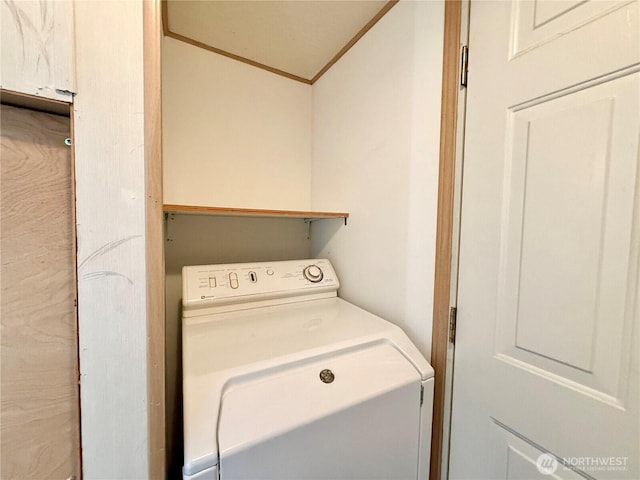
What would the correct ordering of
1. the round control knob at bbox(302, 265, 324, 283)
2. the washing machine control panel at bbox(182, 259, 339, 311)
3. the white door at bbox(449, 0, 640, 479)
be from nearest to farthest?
the white door at bbox(449, 0, 640, 479) → the washing machine control panel at bbox(182, 259, 339, 311) → the round control knob at bbox(302, 265, 324, 283)

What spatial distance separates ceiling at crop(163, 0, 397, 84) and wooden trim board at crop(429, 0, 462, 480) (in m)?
0.41

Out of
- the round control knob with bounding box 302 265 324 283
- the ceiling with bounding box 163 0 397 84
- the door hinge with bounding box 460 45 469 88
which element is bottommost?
the round control knob with bounding box 302 265 324 283

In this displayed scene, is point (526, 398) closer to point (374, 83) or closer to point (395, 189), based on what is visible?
point (395, 189)

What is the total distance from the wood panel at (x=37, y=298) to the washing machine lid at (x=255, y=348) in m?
0.22

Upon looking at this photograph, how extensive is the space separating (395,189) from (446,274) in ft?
1.30

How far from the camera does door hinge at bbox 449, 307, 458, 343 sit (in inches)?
31.9

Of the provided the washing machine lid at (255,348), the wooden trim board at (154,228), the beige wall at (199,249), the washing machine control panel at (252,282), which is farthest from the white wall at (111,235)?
the beige wall at (199,249)

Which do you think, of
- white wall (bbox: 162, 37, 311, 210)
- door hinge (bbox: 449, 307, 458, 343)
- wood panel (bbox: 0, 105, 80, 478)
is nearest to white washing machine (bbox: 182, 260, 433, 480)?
door hinge (bbox: 449, 307, 458, 343)

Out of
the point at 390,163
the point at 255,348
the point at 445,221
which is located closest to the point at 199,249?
the point at 255,348

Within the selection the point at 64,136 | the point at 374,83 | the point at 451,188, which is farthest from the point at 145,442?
the point at 374,83

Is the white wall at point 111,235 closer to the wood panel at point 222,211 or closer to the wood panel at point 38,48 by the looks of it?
the wood panel at point 38,48

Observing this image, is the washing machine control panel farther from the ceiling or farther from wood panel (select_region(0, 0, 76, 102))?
the ceiling

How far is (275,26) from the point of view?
1143mm

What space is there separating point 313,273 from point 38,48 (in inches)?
42.5
